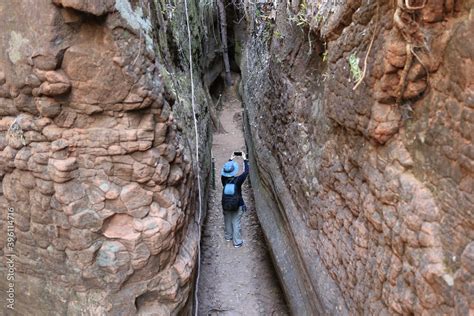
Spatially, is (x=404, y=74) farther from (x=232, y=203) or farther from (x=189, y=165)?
(x=232, y=203)

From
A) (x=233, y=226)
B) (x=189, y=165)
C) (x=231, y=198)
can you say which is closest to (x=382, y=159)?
(x=189, y=165)

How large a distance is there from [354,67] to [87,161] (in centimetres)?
237

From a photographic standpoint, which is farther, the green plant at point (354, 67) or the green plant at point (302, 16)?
the green plant at point (302, 16)

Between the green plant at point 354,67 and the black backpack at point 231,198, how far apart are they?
159 inches

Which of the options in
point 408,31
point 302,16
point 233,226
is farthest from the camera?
point 233,226

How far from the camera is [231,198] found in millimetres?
6473

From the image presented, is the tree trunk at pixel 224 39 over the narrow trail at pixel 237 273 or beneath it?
over

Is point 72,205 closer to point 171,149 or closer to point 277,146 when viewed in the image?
point 171,149

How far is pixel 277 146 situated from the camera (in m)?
5.80

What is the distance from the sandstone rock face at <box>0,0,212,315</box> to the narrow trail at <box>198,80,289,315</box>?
1.86 metres

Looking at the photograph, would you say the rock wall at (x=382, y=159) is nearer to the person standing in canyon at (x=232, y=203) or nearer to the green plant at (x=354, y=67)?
the green plant at (x=354, y=67)

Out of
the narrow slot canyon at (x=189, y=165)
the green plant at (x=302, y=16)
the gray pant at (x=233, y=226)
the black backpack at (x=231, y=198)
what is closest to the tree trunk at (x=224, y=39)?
the black backpack at (x=231, y=198)

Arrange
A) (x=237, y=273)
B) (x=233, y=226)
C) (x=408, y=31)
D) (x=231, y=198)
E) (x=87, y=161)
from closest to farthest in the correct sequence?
(x=408, y=31) < (x=87, y=161) < (x=237, y=273) < (x=231, y=198) < (x=233, y=226)

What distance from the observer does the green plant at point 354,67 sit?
2604mm
